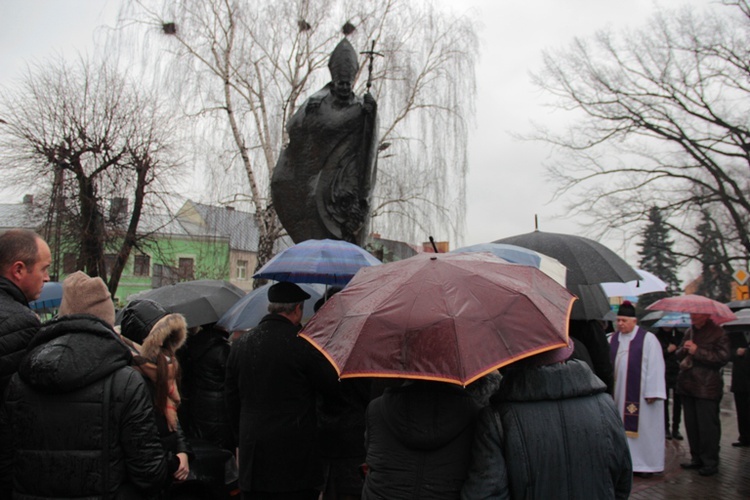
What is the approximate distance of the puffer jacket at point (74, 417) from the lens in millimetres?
2576

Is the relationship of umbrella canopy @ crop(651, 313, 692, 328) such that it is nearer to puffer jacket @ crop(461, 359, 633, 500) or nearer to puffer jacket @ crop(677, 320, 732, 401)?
puffer jacket @ crop(677, 320, 732, 401)

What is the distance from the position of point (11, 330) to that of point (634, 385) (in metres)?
6.29

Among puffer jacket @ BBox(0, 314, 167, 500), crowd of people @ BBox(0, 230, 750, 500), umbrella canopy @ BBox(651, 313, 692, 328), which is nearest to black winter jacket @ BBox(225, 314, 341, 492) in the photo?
crowd of people @ BBox(0, 230, 750, 500)

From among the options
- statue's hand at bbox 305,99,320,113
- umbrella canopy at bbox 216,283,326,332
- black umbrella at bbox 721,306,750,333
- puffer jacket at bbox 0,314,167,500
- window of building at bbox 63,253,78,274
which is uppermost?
statue's hand at bbox 305,99,320,113

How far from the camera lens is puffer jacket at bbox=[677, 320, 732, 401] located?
281 inches

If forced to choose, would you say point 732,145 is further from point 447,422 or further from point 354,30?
point 447,422

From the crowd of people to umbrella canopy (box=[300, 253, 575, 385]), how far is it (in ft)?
0.74

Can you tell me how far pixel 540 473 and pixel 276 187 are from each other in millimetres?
4712

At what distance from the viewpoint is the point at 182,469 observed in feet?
10.3

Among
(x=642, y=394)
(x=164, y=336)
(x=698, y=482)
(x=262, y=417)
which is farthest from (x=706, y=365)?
(x=164, y=336)

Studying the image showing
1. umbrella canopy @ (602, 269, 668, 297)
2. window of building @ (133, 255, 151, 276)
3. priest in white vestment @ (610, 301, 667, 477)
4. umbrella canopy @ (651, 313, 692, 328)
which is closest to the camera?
priest in white vestment @ (610, 301, 667, 477)

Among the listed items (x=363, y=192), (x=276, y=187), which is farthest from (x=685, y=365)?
(x=276, y=187)

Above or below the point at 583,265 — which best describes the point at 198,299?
below

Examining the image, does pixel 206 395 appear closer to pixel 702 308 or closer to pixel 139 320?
pixel 139 320
